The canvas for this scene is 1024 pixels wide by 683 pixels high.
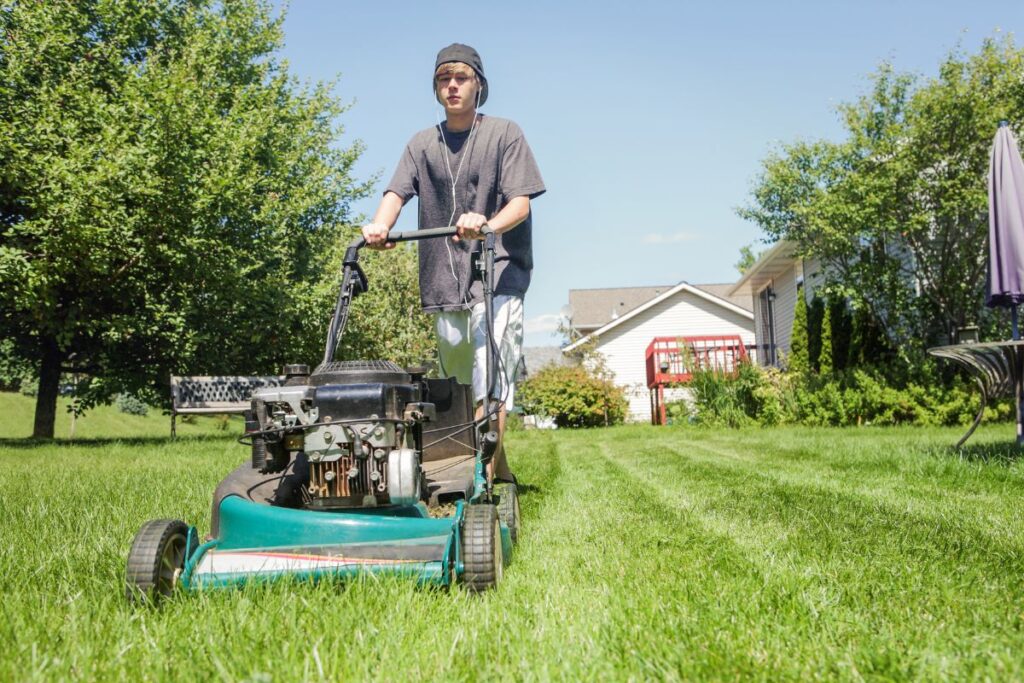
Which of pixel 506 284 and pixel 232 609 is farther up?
pixel 506 284

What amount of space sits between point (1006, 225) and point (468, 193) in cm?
473

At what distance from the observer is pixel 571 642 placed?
2143mm

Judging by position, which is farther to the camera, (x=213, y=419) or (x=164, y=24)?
(x=213, y=419)

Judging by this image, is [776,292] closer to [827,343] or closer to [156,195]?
[827,343]

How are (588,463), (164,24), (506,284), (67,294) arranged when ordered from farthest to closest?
(164,24) < (67,294) < (588,463) < (506,284)

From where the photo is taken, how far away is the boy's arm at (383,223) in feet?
12.3

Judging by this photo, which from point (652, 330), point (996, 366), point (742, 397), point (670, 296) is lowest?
point (742, 397)

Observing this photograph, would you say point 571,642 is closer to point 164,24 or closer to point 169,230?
point 169,230

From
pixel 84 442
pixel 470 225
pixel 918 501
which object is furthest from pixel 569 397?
pixel 470 225

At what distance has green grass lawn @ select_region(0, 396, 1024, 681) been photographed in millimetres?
1944

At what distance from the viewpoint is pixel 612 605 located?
2496 mm

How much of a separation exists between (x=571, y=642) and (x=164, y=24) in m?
21.4

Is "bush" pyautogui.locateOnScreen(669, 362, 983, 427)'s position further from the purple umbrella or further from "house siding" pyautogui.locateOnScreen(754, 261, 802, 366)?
the purple umbrella

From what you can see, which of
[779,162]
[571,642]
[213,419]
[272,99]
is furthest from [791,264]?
[213,419]
